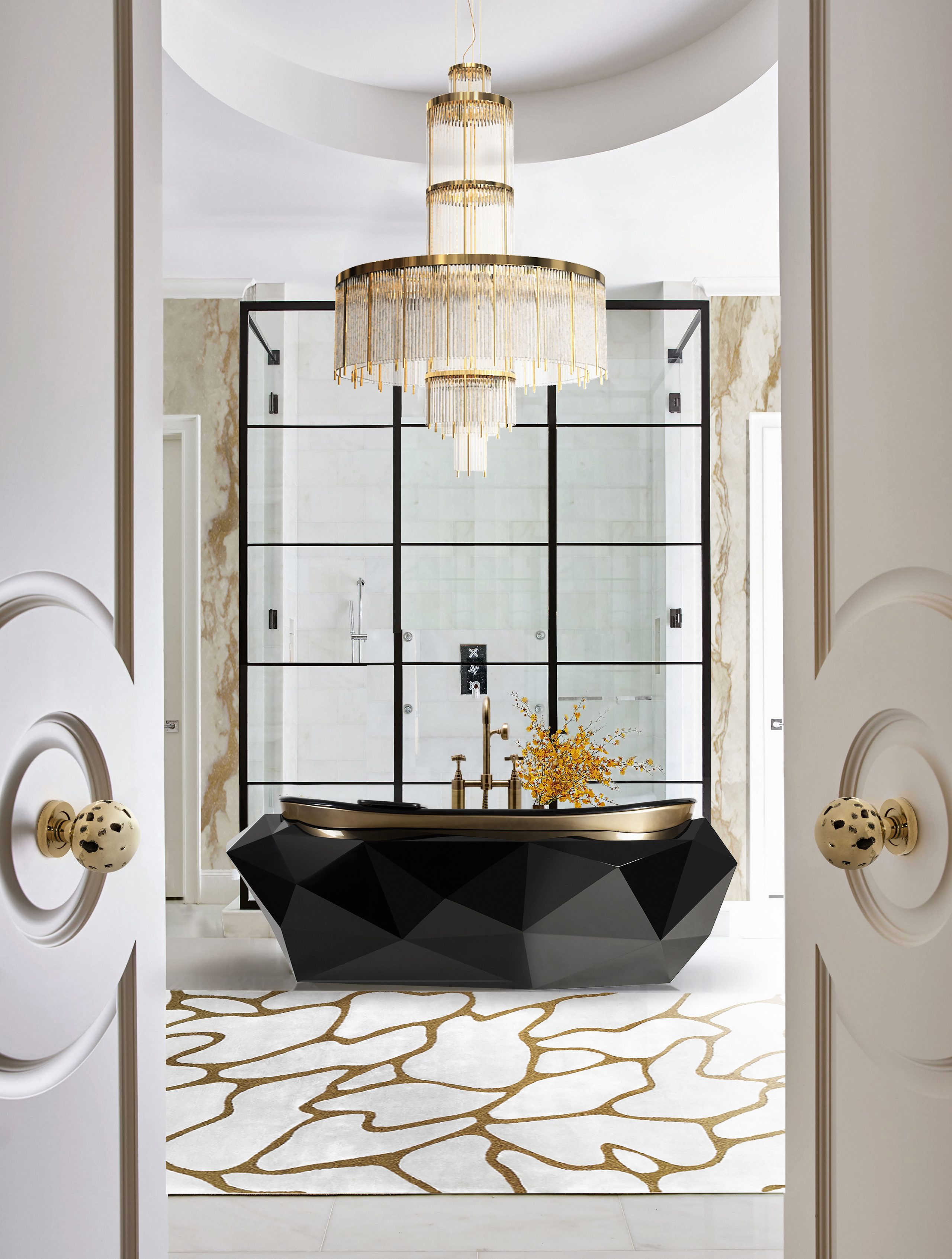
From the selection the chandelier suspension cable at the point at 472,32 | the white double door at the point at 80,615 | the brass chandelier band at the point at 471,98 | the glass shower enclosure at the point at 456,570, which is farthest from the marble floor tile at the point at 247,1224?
the chandelier suspension cable at the point at 472,32

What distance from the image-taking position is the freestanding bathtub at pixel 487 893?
3.14 m

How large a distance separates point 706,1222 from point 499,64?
121 inches

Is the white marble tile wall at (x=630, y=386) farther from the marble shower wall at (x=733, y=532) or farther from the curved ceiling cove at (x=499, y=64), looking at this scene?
the curved ceiling cove at (x=499, y=64)

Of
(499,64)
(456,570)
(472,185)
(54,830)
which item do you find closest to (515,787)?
(456,570)

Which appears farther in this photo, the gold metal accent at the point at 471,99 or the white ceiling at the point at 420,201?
the white ceiling at the point at 420,201

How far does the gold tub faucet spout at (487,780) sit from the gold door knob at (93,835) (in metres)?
2.98

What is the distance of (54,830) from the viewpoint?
2.30 feet

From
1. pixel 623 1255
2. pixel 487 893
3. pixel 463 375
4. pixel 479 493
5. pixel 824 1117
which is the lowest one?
pixel 623 1255

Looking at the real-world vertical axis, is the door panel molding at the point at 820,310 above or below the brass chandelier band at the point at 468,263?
below

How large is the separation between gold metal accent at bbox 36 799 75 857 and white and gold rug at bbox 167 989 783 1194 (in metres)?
1.64

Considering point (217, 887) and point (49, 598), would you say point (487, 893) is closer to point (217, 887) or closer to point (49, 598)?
point (217, 887)

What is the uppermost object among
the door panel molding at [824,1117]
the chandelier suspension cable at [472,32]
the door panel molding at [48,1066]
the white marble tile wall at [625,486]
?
the chandelier suspension cable at [472,32]

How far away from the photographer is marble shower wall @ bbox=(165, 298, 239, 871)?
4.34 metres

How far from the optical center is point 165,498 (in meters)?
4.38
